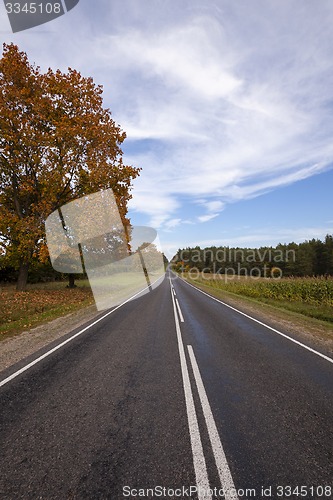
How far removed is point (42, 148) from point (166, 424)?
17402 mm

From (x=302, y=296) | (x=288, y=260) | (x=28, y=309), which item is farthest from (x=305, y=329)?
(x=288, y=260)

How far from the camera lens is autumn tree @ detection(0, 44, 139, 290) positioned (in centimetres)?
1479

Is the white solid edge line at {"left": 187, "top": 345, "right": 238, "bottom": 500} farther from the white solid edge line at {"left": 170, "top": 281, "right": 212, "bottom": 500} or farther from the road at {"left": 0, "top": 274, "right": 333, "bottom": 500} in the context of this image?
the white solid edge line at {"left": 170, "top": 281, "right": 212, "bottom": 500}

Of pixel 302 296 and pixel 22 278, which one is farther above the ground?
pixel 22 278

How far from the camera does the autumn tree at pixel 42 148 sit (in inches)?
582

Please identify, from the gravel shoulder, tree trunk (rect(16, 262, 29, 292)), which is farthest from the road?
tree trunk (rect(16, 262, 29, 292))

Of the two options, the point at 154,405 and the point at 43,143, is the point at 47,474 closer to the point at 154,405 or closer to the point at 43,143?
the point at 154,405

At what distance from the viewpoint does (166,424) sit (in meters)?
3.50

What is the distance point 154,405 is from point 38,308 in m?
11.5

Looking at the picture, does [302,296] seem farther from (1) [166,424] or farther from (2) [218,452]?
(2) [218,452]

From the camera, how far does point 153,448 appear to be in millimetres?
3008

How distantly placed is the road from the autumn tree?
1180cm

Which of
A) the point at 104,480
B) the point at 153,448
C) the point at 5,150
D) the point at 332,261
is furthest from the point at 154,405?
the point at 332,261

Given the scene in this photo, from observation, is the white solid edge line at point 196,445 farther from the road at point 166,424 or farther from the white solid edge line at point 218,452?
the white solid edge line at point 218,452
